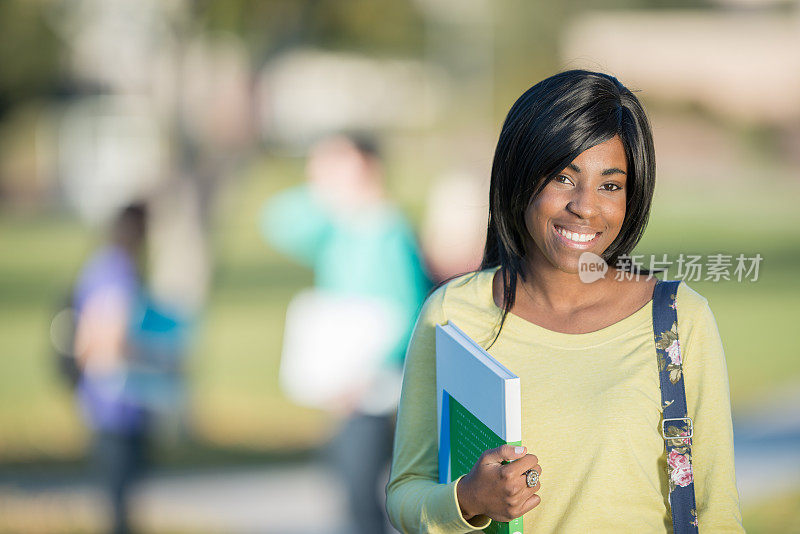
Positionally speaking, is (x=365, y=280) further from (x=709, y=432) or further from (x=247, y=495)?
(x=709, y=432)

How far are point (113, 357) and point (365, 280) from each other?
1.34 m

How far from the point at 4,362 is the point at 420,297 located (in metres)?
9.63

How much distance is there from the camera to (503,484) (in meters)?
1.83

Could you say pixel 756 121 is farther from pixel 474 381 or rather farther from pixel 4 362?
→ pixel 474 381

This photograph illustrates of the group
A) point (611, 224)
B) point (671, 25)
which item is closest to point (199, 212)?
point (611, 224)

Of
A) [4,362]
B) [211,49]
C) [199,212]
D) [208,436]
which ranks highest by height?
[211,49]

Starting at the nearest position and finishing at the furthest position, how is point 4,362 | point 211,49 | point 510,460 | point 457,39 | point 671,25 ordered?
1. point 510,460
2. point 211,49
3. point 4,362
4. point 671,25
5. point 457,39

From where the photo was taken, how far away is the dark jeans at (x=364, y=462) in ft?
16.0

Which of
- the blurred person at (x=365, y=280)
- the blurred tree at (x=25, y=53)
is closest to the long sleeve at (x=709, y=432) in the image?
the blurred person at (x=365, y=280)

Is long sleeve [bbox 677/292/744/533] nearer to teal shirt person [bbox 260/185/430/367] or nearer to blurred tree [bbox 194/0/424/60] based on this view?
teal shirt person [bbox 260/185/430/367]

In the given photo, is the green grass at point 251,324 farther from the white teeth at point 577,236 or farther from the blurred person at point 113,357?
the white teeth at point 577,236

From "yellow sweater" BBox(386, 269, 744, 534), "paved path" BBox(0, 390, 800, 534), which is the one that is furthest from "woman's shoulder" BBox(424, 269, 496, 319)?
"paved path" BBox(0, 390, 800, 534)

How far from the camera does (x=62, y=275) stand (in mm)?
23078

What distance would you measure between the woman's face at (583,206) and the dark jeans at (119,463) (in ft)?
12.4
